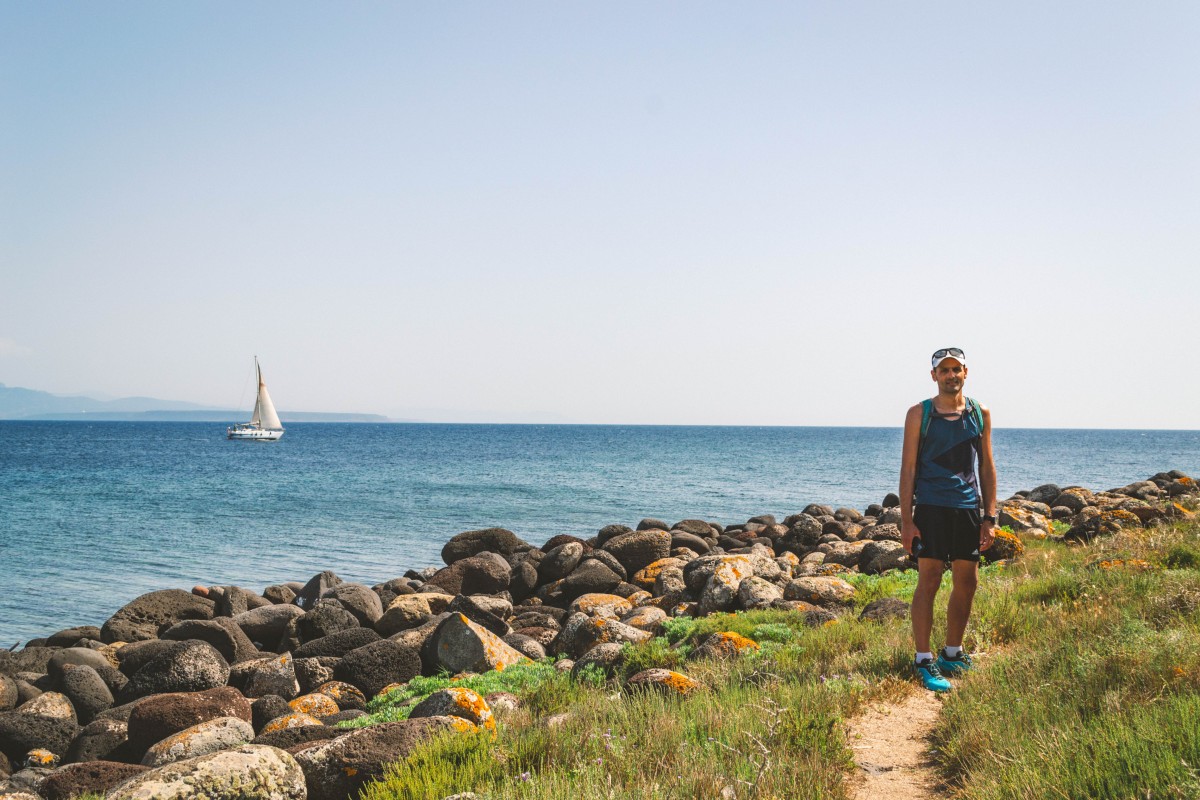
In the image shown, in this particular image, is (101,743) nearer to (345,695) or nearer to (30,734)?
(30,734)

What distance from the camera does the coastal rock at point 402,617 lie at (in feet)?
45.2

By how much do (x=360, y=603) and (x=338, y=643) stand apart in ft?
7.02

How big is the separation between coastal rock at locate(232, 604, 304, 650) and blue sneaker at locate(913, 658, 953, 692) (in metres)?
11.4

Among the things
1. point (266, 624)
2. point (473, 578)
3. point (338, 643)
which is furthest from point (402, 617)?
point (473, 578)

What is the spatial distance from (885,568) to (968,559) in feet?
29.3

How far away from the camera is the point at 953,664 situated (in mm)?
6418

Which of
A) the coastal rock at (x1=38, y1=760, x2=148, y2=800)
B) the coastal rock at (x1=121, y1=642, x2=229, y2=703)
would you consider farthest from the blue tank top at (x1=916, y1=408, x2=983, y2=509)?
the coastal rock at (x1=121, y1=642, x2=229, y2=703)

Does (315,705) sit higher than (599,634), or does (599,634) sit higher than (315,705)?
(599,634)

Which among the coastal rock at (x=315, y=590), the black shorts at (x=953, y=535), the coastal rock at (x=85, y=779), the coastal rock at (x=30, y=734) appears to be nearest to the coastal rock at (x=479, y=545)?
the coastal rock at (x=315, y=590)

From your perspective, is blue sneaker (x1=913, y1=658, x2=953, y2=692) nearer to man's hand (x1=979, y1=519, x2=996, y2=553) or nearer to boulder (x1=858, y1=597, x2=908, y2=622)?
man's hand (x1=979, y1=519, x2=996, y2=553)

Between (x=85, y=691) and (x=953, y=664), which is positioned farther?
(x=85, y=691)

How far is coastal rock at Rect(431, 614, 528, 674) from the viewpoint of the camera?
1056 cm

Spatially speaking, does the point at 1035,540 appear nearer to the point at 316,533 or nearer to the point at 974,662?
the point at 974,662

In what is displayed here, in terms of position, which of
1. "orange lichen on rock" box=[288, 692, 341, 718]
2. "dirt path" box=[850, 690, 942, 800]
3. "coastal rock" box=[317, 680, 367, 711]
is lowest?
"coastal rock" box=[317, 680, 367, 711]
